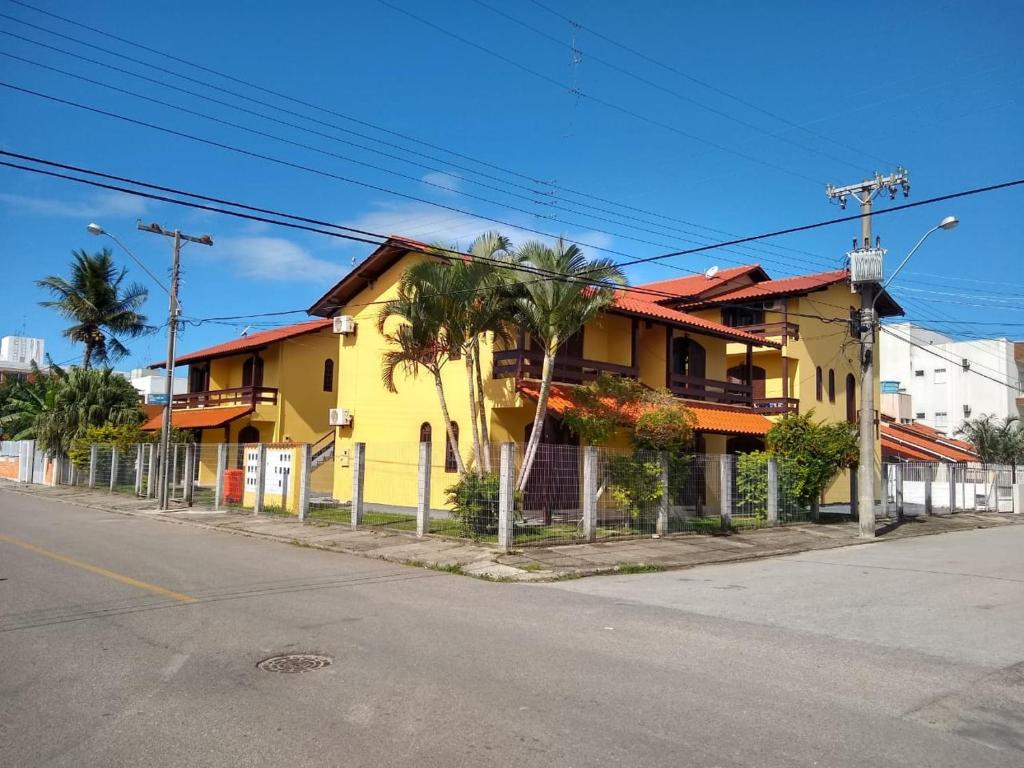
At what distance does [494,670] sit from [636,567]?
8.19m

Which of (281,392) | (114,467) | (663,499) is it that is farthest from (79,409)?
(663,499)

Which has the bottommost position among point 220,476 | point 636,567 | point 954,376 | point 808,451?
point 636,567

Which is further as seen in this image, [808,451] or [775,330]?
[775,330]

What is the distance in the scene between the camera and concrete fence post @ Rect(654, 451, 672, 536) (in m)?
18.4

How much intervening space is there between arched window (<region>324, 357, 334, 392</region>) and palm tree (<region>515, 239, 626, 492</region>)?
57.3ft

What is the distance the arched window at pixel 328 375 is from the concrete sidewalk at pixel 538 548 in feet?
32.6

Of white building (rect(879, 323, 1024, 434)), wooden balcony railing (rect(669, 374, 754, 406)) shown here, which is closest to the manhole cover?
wooden balcony railing (rect(669, 374, 754, 406))

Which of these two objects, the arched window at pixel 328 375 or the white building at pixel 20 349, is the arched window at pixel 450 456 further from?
the white building at pixel 20 349

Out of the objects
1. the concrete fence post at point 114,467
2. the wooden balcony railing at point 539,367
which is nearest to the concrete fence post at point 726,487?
the wooden balcony railing at point 539,367

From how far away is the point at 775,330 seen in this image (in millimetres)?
31109

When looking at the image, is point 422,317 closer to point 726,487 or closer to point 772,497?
point 726,487

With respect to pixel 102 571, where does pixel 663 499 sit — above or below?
above

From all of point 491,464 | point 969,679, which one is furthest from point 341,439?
point 969,679

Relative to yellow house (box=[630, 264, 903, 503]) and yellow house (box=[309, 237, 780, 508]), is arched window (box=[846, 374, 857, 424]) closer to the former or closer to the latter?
yellow house (box=[630, 264, 903, 503])
